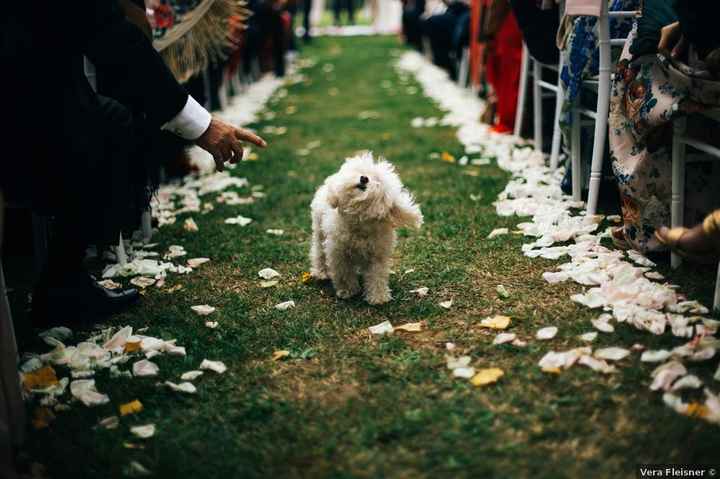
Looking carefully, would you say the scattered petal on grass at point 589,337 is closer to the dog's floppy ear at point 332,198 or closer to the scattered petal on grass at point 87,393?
the dog's floppy ear at point 332,198

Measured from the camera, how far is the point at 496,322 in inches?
107

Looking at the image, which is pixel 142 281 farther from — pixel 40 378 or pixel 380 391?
pixel 380 391

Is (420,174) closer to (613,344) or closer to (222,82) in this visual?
(613,344)

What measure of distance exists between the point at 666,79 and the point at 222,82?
281 inches

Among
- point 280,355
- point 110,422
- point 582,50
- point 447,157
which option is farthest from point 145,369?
point 447,157

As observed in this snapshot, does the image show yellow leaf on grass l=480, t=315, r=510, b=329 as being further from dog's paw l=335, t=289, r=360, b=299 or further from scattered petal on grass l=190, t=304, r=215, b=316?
scattered petal on grass l=190, t=304, r=215, b=316

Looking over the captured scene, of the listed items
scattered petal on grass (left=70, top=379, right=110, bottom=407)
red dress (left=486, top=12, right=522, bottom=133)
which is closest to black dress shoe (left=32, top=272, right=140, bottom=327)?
scattered petal on grass (left=70, top=379, right=110, bottom=407)

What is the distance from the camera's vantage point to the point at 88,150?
8.53ft

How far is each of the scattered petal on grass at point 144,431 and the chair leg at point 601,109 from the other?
2.67 metres

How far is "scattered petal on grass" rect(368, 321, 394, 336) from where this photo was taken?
2746 millimetres

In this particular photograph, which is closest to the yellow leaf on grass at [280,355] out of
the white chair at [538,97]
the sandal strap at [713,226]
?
the sandal strap at [713,226]

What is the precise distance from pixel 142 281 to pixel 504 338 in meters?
1.87

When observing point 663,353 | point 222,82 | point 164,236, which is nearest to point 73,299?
point 164,236

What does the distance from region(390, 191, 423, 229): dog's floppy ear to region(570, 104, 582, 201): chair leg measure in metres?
1.62
